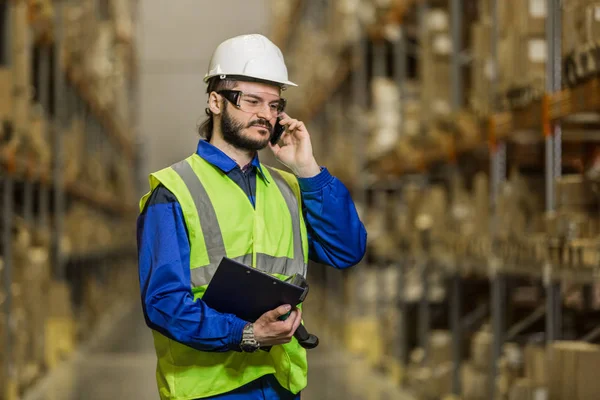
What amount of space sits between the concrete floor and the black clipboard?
→ 556 cm

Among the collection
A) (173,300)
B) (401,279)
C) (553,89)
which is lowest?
(401,279)

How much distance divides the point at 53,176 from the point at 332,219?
8108mm

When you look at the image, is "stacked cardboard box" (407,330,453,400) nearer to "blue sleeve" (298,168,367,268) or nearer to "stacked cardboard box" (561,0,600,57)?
"stacked cardboard box" (561,0,600,57)

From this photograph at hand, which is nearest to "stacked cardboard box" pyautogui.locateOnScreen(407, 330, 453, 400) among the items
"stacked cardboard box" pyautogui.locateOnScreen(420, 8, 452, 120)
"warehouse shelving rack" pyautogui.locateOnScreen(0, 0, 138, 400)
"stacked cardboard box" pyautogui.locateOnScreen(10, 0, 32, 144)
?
"stacked cardboard box" pyautogui.locateOnScreen(420, 8, 452, 120)

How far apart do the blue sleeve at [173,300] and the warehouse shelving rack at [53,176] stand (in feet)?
15.6

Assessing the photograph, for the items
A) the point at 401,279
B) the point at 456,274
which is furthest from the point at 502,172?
the point at 401,279

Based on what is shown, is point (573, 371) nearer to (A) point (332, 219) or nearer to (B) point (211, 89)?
(A) point (332, 219)

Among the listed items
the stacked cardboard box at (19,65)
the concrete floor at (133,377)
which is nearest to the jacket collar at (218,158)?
the stacked cardboard box at (19,65)

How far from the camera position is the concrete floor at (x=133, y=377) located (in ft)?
28.2

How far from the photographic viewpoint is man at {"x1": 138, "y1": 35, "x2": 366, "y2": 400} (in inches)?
113

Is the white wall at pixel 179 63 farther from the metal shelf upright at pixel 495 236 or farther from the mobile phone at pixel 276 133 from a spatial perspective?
the mobile phone at pixel 276 133

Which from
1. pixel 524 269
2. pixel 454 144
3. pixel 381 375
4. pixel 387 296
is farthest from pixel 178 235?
pixel 387 296

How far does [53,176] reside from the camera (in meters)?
10.8

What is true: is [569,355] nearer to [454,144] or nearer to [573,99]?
[573,99]
